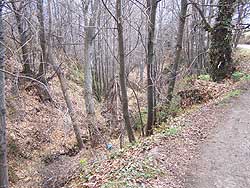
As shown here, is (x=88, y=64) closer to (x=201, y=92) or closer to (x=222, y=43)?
(x=201, y=92)

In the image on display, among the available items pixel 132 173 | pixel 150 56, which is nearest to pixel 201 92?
pixel 150 56

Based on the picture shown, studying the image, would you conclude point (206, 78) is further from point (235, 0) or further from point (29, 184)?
point (29, 184)

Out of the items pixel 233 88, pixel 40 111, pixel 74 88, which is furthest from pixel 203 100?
pixel 74 88

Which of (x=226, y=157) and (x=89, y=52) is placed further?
(x=89, y=52)

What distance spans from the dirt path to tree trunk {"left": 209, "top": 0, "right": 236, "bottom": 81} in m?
3.56

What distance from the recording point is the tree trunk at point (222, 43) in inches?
424

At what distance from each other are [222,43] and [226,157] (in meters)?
6.35

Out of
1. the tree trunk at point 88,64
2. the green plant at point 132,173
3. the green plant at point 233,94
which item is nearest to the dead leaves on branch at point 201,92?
the green plant at point 233,94

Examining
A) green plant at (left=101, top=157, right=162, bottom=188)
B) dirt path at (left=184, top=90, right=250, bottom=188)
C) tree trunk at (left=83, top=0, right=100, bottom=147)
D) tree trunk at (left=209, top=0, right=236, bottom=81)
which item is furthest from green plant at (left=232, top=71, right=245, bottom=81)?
green plant at (left=101, top=157, right=162, bottom=188)

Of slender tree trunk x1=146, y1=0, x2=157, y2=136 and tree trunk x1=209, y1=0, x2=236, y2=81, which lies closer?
slender tree trunk x1=146, y1=0, x2=157, y2=136

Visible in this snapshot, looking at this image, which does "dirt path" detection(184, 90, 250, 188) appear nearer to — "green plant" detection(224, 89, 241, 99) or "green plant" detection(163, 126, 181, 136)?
"green plant" detection(163, 126, 181, 136)

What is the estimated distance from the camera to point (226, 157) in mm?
5934

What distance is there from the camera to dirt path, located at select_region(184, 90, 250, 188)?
16.5ft

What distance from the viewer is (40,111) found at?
15000 millimetres
